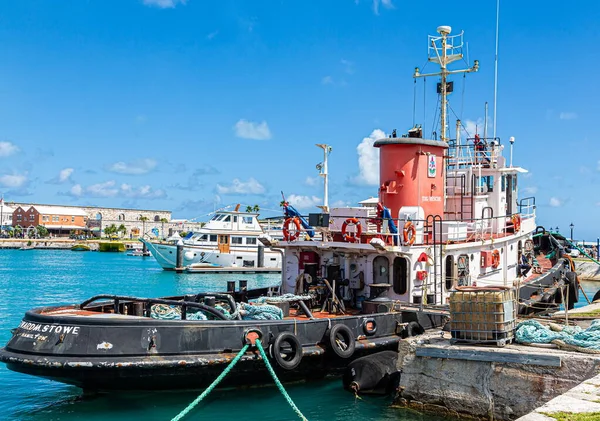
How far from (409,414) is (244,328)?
3226 mm

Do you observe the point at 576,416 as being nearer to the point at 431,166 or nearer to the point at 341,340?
the point at 341,340

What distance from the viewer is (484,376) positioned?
952 centimetres

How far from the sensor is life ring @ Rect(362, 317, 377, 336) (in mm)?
12742

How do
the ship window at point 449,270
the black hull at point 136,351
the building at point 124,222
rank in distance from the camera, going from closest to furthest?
the black hull at point 136,351 < the ship window at point 449,270 < the building at point 124,222

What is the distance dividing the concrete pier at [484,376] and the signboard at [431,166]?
251 inches

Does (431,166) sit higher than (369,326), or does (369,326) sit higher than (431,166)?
(431,166)

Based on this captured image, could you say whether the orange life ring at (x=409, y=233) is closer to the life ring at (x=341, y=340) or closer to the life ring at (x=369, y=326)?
the life ring at (x=369, y=326)

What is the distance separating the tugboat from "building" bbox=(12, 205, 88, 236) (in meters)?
108

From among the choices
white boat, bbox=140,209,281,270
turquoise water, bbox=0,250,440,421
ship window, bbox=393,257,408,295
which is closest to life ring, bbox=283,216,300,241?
ship window, bbox=393,257,408,295

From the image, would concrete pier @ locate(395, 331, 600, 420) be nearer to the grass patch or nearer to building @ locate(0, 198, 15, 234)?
the grass patch

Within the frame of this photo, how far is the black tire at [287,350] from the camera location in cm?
1098

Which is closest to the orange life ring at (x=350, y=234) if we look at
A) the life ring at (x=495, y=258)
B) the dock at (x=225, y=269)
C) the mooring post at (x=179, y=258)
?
the life ring at (x=495, y=258)

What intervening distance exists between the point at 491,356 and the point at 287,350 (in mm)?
3703

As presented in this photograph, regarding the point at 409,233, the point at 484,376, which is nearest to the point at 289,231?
the point at 409,233
